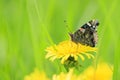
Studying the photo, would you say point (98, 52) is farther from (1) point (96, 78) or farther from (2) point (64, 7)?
(2) point (64, 7)

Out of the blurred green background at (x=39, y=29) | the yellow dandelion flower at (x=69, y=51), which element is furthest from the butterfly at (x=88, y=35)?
the blurred green background at (x=39, y=29)

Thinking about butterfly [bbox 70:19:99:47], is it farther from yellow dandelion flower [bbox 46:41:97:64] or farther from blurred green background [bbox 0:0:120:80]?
blurred green background [bbox 0:0:120:80]

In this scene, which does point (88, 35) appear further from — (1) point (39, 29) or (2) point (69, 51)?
(1) point (39, 29)

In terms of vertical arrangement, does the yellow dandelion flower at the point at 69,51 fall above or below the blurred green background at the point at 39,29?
below

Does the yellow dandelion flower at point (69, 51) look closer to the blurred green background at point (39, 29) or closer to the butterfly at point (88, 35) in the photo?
the butterfly at point (88, 35)

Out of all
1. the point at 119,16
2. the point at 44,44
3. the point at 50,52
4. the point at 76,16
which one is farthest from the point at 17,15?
the point at 50,52

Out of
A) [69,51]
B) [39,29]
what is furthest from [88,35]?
[39,29]
